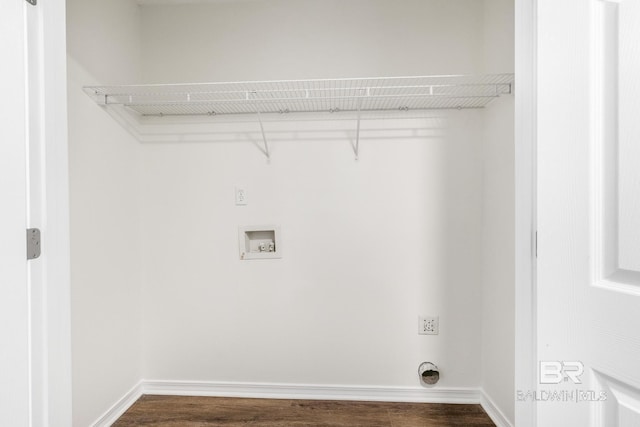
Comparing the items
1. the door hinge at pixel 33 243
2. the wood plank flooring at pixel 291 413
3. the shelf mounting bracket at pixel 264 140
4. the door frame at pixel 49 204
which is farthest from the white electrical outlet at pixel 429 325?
the door hinge at pixel 33 243

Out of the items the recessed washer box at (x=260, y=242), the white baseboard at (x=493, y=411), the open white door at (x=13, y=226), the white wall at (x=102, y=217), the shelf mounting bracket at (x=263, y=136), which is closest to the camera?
the open white door at (x=13, y=226)

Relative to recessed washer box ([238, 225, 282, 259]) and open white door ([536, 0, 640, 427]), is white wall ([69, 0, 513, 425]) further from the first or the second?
open white door ([536, 0, 640, 427])

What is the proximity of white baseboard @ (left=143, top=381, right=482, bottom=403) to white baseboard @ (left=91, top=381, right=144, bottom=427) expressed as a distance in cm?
5

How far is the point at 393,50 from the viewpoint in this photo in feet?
6.67

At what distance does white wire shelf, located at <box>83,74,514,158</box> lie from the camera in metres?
1.83

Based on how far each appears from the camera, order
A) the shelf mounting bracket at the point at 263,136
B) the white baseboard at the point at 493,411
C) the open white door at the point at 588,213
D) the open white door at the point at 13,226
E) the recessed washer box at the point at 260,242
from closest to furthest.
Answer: the open white door at the point at 588,213 → the open white door at the point at 13,226 → the white baseboard at the point at 493,411 → the shelf mounting bracket at the point at 263,136 → the recessed washer box at the point at 260,242

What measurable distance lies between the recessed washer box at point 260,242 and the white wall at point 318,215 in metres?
0.05

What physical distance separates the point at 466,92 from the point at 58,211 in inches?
76.9

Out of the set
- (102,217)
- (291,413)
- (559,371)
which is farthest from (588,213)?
(102,217)

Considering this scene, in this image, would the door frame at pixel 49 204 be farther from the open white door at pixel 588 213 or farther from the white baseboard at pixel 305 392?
the white baseboard at pixel 305 392

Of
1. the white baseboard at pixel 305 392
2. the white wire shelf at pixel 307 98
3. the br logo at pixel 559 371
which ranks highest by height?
the white wire shelf at pixel 307 98

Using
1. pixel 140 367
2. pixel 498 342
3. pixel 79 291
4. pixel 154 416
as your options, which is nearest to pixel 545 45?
pixel 498 342

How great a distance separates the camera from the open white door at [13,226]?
774 millimetres

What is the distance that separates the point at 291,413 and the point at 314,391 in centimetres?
21
